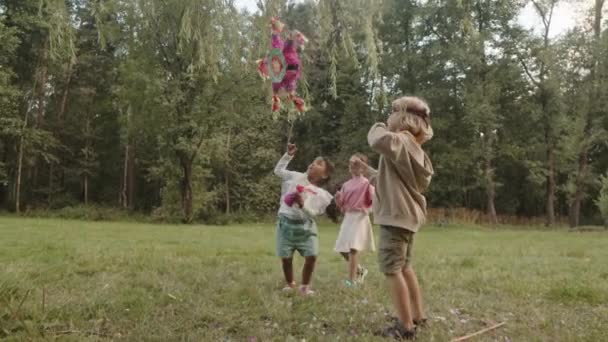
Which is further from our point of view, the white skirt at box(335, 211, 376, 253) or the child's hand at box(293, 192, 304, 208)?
the white skirt at box(335, 211, 376, 253)

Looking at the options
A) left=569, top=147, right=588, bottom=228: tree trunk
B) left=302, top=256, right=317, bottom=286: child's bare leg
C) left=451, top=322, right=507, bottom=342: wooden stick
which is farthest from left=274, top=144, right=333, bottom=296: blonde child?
left=569, top=147, right=588, bottom=228: tree trunk

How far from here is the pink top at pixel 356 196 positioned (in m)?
5.52

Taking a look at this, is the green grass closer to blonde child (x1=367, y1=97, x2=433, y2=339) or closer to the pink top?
blonde child (x1=367, y1=97, x2=433, y2=339)

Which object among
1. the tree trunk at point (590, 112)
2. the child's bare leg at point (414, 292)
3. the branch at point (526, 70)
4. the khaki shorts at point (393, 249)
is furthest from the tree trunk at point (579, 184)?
the khaki shorts at point (393, 249)

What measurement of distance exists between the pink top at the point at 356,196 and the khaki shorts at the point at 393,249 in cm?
214

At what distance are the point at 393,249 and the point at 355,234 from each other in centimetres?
213

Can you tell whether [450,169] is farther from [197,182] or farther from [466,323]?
[466,323]

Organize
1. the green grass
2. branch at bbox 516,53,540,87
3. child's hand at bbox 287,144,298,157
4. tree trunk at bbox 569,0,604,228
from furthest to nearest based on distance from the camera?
branch at bbox 516,53,540,87 → tree trunk at bbox 569,0,604,228 → child's hand at bbox 287,144,298,157 → the green grass

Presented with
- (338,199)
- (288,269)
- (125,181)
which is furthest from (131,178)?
(288,269)

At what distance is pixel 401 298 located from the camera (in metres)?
3.25

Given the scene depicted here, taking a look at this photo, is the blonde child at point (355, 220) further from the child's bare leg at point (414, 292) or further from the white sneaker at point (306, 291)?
the child's bare leg at point (414, 292)

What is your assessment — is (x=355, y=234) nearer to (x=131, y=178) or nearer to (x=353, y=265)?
(x=353, y=265)

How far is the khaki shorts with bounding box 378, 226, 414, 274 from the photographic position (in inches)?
130

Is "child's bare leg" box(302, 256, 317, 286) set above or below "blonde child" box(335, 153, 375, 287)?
below
